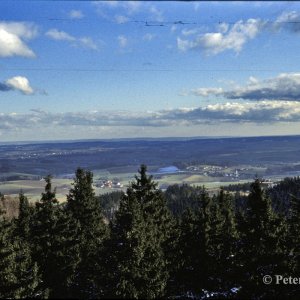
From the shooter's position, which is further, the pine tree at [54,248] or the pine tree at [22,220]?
the pine tree at [22,220]

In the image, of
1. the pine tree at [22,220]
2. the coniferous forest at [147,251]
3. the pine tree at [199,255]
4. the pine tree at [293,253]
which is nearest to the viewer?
the pine tree at [293,253]

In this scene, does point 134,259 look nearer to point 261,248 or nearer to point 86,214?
point 261,248

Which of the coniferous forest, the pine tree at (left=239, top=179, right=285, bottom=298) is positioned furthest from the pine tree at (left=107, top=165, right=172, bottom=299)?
the pine tree at (left=239, top=179, right=285, bottom=298)

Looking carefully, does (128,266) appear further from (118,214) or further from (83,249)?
(83,249)

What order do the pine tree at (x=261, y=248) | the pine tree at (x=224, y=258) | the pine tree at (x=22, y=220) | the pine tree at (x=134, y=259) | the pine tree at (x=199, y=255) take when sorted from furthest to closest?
1. the pine tree at (x=22, y=220)
2. the pine tree at (x=199, y=255)
3. the pine tree at (x=224, y=258)
4. the pine tree at (x=261, y=248)
5. the pine tree at (x=134, y=259)

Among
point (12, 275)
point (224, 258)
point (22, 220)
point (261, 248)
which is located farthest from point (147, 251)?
point (22, 220)

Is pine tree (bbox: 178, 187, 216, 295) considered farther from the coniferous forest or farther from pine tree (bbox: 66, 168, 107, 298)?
pine tree (bbox: 66, 168, 107, 298)

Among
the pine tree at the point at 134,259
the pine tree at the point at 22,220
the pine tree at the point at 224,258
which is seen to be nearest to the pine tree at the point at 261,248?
the pine tree at the point at 224,258

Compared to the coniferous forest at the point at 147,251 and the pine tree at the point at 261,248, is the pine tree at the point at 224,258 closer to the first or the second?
the coniferous forest at the point at 147,251

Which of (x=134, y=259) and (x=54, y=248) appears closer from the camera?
(x=134, y=259)
